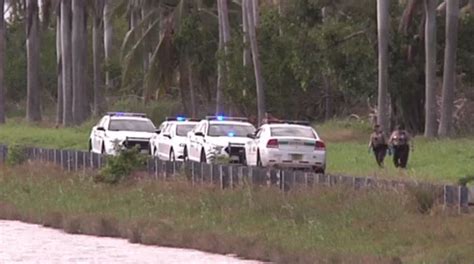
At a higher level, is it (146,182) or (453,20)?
(453,20)

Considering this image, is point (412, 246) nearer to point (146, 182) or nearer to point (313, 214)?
point (313, 214)

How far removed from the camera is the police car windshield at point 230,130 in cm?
3826

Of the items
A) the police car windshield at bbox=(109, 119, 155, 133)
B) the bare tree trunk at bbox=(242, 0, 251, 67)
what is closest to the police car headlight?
the police car windshield at bbox=(109, 119, 155, 133)

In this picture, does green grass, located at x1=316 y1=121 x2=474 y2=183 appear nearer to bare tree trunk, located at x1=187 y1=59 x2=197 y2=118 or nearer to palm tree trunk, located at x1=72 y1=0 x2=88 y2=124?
bare tree trunk, located at x1=187 y1=59 x2=197 y2=118

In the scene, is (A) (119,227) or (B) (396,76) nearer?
(A) (119,227)

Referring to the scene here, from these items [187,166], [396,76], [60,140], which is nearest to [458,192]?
[187,166]

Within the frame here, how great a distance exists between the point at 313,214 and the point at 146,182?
9.33 meters

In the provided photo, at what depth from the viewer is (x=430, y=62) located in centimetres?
4944

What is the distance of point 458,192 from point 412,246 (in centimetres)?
243

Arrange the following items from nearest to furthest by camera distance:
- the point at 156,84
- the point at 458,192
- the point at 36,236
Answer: the point at 458,192, the point at 36,236, the point at 156,84

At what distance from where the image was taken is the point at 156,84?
226ft

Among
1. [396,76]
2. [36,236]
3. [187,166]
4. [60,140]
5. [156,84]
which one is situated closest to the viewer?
[36,236]

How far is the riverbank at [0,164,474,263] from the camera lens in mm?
21688

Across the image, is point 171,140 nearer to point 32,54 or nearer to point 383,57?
point 383,57
